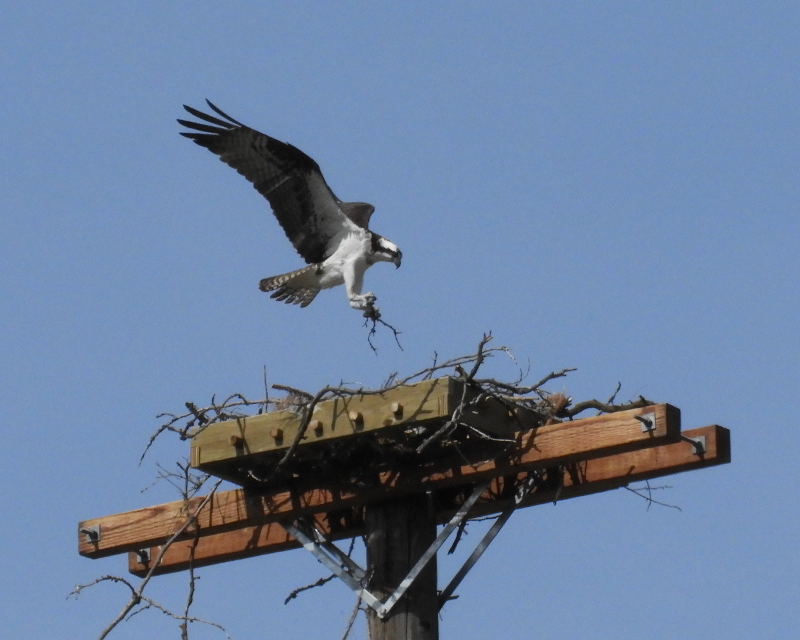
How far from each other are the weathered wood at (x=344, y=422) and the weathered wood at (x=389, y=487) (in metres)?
0.14

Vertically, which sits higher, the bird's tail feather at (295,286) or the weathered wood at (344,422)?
the bird's tail feather at (295,286)

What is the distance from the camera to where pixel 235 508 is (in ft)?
16.4

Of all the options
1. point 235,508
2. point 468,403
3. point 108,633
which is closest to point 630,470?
point 468,403

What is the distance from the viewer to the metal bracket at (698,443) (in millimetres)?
4340

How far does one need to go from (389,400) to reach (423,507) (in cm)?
47

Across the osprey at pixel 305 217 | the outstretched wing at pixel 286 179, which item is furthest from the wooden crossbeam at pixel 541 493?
the outstretched wing at pixel 286 179

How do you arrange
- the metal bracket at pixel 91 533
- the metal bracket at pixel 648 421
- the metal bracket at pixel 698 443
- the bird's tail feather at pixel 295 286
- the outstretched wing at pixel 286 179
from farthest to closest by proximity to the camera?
1. the bird's tail feather at pixel 295 286
2. the outstretched wing at pixel 286 179
3. the metal bracket at pixel 91 533
4. the metal bracket at pixel 698 443
5. the metal bracket at pixel 648 421

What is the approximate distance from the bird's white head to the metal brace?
312cm

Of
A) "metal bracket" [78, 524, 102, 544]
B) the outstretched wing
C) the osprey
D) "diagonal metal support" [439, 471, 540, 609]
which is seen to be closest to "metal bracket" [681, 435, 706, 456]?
"diagonal metal support" [439, 471, 540, 609]

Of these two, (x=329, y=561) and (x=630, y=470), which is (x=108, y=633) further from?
(x=630, y=470)

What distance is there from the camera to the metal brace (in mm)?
4473

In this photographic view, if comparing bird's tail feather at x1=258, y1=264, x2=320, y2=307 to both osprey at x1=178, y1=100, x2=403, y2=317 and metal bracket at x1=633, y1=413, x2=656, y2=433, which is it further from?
metal bracket at x1=633, y1=413, x2=656, y2=433

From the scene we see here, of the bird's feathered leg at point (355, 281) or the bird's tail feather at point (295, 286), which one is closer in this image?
the bird's feathered leg at point (355, 281)

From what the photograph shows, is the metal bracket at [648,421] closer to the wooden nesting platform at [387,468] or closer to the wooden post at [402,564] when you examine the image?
the wooden nesting platform at [387,468]
